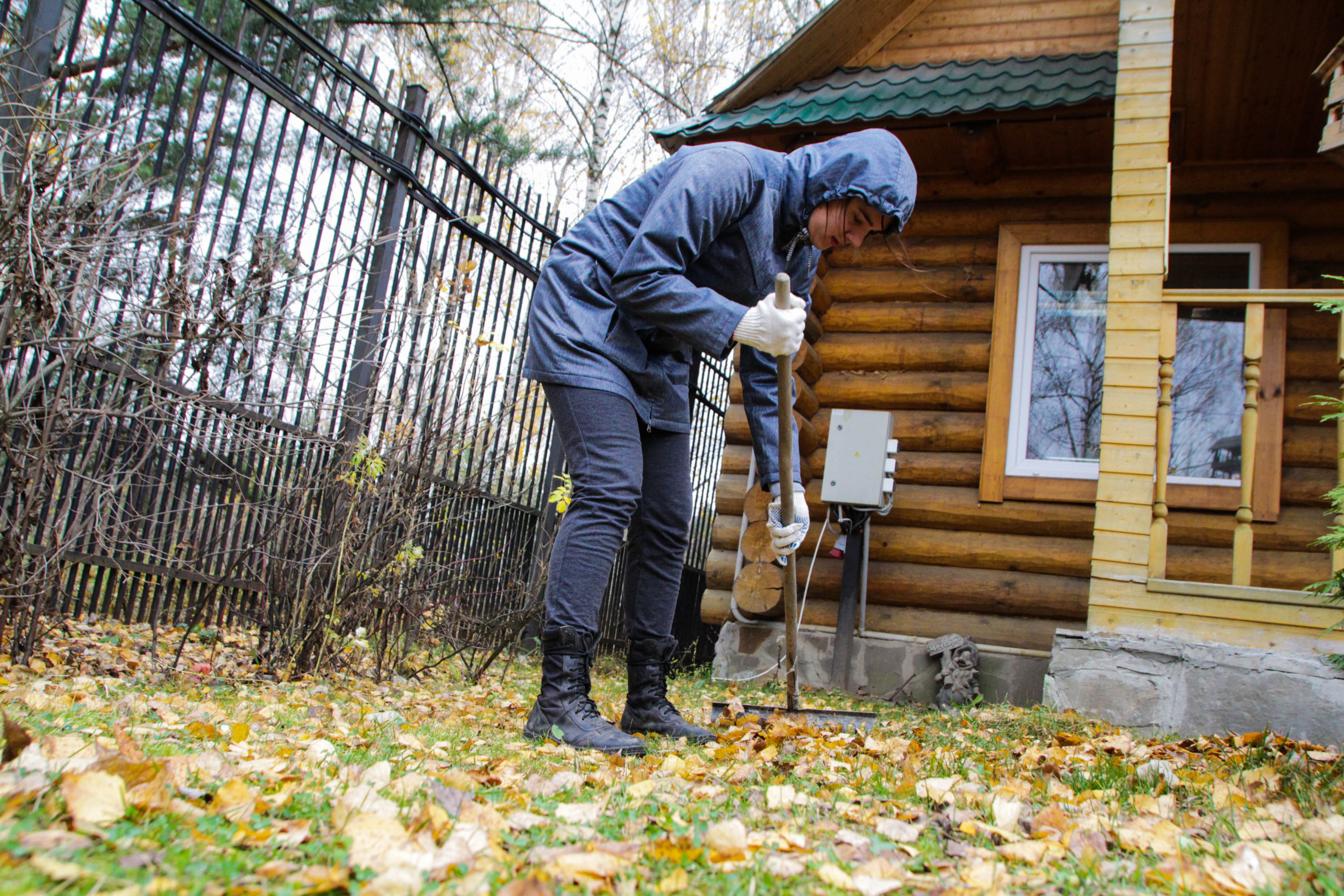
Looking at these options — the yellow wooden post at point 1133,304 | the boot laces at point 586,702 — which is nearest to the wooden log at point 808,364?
the yellow wooden post at point 1133,304

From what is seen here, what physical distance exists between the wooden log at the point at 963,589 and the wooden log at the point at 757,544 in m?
Result: 0.25

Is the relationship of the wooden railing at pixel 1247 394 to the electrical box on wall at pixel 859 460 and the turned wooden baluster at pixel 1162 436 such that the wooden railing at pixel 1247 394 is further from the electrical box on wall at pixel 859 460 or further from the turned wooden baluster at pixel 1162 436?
the electrical box on wall at pixel 859 460

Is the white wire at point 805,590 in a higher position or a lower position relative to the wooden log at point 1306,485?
lower

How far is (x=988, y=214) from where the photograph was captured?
5.56 meters

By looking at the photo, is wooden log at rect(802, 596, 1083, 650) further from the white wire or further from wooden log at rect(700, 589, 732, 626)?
wooden log at rect(700, 589, 732, 626)

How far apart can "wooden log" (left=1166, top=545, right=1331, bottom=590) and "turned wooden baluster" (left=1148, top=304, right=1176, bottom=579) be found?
1183 mm

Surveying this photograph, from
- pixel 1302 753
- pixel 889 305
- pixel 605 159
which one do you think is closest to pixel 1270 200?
pixel 889 305

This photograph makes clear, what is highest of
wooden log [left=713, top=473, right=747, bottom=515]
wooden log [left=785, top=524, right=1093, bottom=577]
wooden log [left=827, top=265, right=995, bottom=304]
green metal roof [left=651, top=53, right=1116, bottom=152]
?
green metal roof [left=651, top=53, right=1116, bottom=152]

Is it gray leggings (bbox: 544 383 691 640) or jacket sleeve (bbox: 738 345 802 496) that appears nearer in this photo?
gray leggings (bbox: 544 383 691 640)

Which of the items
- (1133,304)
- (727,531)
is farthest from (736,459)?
(1133,304)

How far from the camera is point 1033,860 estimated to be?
53.9 inches

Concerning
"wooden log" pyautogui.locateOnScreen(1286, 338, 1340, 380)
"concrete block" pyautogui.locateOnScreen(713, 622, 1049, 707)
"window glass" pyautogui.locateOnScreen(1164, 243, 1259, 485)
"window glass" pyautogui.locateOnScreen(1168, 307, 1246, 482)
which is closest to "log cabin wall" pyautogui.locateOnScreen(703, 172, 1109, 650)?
"concrete block" pyautogui.locateOnScreen(713, 622, 1049, 707)

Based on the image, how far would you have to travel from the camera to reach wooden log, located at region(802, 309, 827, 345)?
541cm

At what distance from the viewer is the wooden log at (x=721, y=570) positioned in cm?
554
